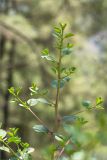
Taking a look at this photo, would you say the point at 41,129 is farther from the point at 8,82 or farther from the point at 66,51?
the point at 8,82

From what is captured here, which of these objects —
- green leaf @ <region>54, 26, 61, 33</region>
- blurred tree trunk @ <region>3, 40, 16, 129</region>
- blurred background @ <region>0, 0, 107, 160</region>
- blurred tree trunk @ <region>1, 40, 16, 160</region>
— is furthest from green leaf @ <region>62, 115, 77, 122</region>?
blurred tree trunk @ <region>1, 40, 16, 160</region>

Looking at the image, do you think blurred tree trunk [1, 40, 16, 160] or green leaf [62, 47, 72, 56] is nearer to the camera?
green leaf [62, 47, 72, 56]

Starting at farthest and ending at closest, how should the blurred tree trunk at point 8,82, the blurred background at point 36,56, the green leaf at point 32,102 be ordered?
the blurred tree trunk at point 8,82
the blurred background at point 36,56
the green leaf at point 32,102

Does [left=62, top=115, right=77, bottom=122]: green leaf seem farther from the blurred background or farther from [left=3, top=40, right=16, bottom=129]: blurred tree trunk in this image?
[left=3, top=40, right=16, bottom=129]: blurred tree trunk

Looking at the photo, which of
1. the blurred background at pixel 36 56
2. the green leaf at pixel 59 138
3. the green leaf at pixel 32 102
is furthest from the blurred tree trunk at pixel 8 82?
the green leaf at pixel 59 138

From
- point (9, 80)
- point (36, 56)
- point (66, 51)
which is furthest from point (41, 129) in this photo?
point (9, 80)

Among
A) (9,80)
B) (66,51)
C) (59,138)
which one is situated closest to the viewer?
(59,138)

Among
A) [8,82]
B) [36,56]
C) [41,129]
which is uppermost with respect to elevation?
[41,129]

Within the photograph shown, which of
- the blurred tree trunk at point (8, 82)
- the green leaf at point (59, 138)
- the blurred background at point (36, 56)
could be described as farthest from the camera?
the blurred tree trunk at point (8, 82)

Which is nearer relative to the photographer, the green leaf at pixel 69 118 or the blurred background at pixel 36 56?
the green leaf at pixel 69 118

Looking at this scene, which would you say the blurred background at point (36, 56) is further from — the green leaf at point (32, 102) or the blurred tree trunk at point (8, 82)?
the green leaf at point (32, 102)

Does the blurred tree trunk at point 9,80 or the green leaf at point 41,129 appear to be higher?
the green leaf at point 41,129

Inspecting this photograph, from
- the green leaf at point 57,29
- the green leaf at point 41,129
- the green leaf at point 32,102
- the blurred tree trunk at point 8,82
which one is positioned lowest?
the blurred tree trunk at point 8,82

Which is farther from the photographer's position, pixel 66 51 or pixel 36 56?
pixel 36 56
